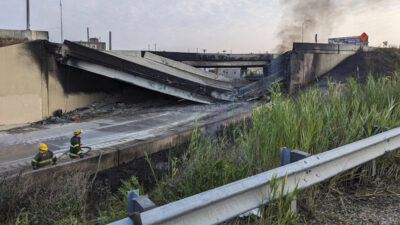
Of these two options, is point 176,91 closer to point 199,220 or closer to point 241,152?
point 241,152

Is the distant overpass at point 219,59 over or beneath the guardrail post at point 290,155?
over

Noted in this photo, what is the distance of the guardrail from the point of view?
1.69m

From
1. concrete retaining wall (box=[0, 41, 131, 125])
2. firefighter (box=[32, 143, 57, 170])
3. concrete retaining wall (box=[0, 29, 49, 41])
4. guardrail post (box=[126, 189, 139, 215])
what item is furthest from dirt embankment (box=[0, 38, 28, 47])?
guardrail post (box=[126, 189, 139, 215])

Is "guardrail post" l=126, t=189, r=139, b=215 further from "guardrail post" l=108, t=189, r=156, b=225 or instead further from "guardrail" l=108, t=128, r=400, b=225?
"guardrail" l=108, t=128, r=400, b=225

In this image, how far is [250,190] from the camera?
81.6 inches

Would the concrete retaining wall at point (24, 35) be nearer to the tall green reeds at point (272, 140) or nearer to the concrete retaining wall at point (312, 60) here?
the concrete retaining wall at point (312, 60)

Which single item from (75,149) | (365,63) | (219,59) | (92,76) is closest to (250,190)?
(75,149)

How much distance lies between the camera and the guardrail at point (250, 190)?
1687mm

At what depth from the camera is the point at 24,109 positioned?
42.4 ft

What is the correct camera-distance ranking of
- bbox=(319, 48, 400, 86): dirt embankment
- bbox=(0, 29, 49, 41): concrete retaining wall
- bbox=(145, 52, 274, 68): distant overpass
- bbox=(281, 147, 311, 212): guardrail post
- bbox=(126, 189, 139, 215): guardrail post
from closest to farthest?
bbox=(126, 189, 139, 215): guardrail post
bbox=(281, 147, 311, 212): guardrail post
bbox=(0, 29, 49, 41): concrete retaining wall
bbox=(319, 48, 400, 86): dirt embankment
bbox=(145, 52, 274, 68): distant overpass

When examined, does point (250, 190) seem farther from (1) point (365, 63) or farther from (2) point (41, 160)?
(1) point (365, 63)

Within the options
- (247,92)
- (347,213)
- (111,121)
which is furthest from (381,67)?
(347,213)

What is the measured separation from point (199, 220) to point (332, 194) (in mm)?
1715

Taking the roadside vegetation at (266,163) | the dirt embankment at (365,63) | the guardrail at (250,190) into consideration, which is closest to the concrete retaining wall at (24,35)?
the roadside vegetation at (266,163)
